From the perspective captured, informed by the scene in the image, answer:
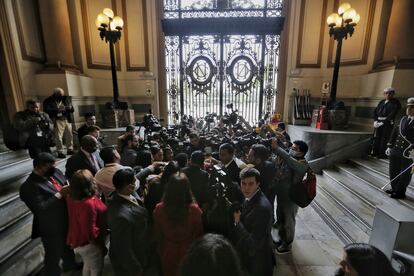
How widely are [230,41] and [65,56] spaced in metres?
6.06

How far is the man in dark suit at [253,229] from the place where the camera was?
1.48 metres

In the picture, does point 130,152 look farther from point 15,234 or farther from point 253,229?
point 253,229

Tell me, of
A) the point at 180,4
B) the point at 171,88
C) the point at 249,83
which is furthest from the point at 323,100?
the point at 180,4

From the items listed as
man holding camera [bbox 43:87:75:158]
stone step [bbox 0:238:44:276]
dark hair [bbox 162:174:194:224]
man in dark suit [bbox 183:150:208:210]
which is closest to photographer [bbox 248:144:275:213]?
man in dark suit [bbox 183:150:208:210]

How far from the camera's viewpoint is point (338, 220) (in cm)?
343

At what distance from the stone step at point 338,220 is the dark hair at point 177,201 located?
113 inches

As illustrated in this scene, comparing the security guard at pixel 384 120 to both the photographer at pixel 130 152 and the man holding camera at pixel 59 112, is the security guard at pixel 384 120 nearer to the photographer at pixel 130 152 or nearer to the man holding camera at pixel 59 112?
the photographer at pixel 130 152

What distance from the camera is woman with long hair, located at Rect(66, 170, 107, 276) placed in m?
1.70

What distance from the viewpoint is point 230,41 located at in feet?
27.5

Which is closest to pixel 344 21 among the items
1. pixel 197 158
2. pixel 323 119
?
pixel 323 119

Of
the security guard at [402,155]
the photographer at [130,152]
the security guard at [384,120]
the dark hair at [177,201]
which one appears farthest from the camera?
the security guard at [384,120]

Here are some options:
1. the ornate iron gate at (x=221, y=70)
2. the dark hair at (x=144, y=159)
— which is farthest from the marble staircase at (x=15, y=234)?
the ornate iron gate at (x=221, y=70)

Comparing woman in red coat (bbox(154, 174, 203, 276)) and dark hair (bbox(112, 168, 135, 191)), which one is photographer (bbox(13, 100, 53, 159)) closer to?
dark hair (bbox(112, 168, 135, 191))

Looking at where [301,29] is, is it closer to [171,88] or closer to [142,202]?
[171,88]
